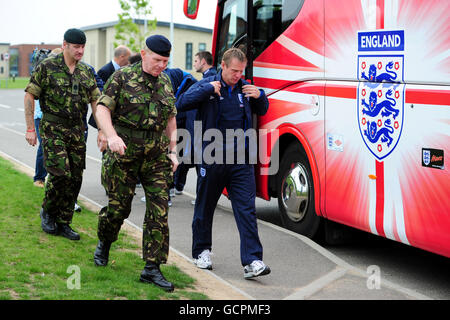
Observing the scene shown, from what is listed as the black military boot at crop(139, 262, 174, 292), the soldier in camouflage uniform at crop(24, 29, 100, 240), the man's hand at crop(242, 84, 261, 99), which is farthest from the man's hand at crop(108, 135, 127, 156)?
the soldier in camouflage uniform at crop(24, 29, 100, 240)

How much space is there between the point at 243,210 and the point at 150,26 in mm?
44346

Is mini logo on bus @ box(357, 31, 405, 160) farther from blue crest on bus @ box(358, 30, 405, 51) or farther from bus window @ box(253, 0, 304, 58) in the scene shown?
bus window @ box(253, 0, 304, 58)

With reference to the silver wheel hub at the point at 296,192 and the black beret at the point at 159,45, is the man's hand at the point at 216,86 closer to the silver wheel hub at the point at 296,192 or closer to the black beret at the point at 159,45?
the black beret at the point at 159,45

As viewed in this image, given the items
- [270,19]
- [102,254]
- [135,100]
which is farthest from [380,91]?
[102,254]

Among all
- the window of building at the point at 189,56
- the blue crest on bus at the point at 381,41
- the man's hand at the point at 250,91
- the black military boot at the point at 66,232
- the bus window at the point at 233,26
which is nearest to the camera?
the blue crest on bus at the point at 381,41

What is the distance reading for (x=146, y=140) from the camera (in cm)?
543

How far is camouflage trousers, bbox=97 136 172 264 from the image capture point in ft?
17.8

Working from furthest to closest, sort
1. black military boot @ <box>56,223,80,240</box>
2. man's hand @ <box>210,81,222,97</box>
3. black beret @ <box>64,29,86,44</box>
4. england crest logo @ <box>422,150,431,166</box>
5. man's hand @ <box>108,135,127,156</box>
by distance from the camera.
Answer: black military boot @ <box>56,223,80,240</box>, black beret @ <box>64,29,86,44</box>, man's hand @ <box>210,81,222,97</box>, england crest logo @ <box>422,150,431,166</box>, man's hand @ <box>108,135,127,156</box>

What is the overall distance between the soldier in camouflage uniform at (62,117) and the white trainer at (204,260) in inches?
53.8

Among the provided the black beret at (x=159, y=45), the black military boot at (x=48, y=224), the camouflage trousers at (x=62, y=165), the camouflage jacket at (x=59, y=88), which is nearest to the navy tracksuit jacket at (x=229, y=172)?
→ the black beret at (x=159, y=45)

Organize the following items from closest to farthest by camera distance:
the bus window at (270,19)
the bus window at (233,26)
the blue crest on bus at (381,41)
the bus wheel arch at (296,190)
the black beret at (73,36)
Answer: the blue crest on bus at (381,41) < the black beret at (73,36) < the bus wheel arch at (296,190) < the bus window at (270,19) < the bus window at (233,26)

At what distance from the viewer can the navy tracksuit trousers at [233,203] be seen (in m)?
5.96

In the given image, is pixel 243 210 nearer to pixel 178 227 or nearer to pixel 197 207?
pixel 197 207

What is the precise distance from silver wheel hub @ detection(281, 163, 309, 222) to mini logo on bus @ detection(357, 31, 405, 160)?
4.21ft
